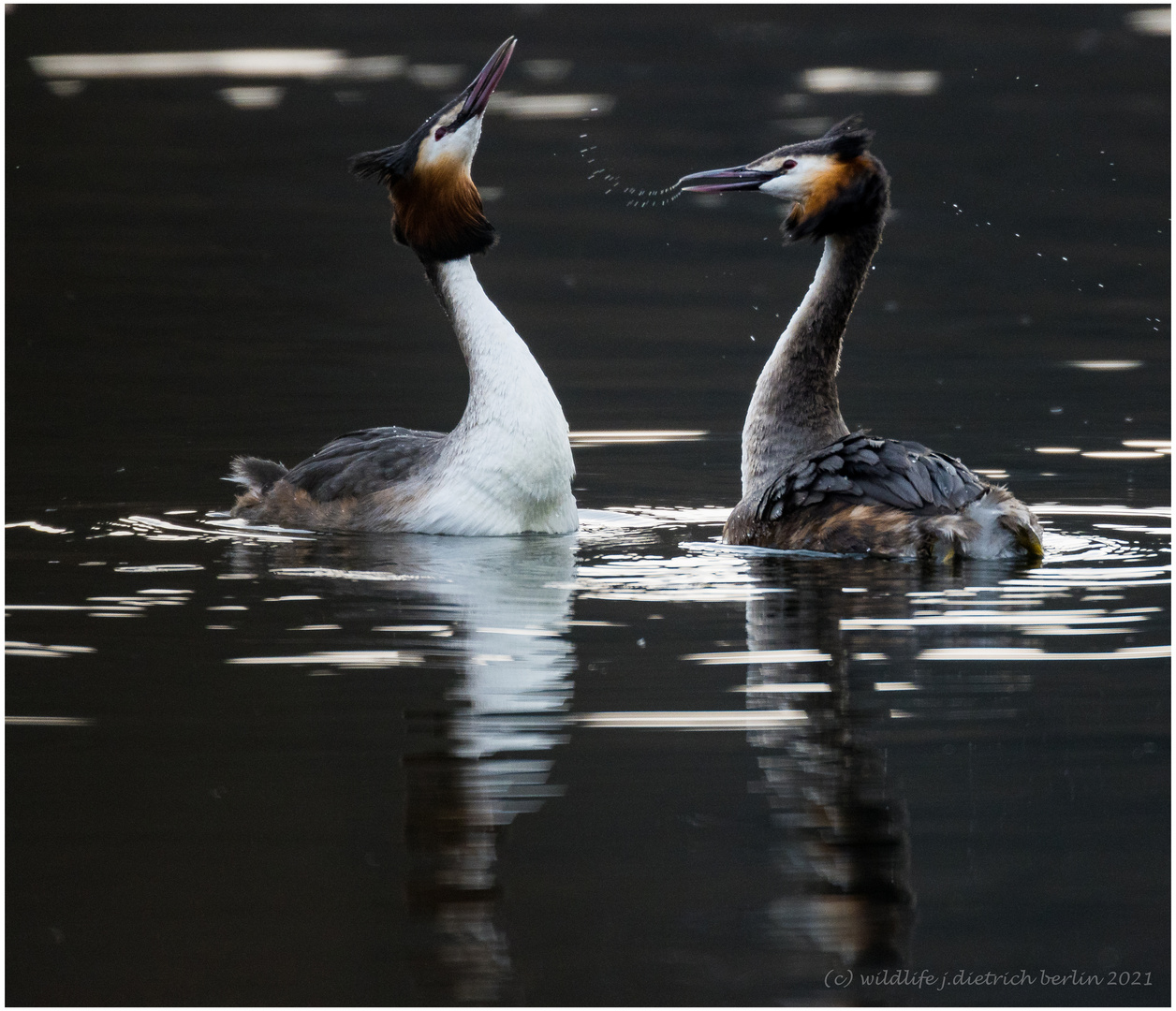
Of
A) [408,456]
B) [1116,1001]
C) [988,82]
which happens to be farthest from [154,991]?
[988,82]

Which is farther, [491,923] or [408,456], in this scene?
[408,456]

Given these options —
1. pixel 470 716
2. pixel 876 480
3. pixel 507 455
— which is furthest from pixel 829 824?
pixel 507 455

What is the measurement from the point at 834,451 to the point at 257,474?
3.05m

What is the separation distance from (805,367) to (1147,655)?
3.03 m

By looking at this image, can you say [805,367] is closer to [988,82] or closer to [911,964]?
[911,964]

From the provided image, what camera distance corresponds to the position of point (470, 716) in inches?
255

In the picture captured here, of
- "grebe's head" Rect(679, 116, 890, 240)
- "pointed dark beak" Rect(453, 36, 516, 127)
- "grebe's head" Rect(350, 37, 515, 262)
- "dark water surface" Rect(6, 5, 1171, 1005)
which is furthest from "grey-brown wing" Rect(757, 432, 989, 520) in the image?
"pointed dark beak" Rect(453, 36, 516, 127)

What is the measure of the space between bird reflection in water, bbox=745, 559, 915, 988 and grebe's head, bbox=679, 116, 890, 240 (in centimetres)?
300

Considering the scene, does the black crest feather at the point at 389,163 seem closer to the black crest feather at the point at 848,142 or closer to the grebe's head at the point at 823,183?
the grebe's head at the point at 823,183

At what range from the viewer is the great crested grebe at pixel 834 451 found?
8500mm

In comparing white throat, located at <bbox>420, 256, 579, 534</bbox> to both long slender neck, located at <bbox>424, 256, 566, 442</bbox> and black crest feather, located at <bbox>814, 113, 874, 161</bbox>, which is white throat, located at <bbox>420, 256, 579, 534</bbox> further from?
black crest feather, located at <bbox>814, 113, 874, 161</bbox>

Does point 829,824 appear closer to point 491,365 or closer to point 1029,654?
point 1029,654

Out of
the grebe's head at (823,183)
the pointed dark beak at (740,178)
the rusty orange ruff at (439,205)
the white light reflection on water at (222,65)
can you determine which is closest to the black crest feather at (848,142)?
the grebe's head at (823,183)

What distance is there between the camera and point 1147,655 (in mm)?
7156
